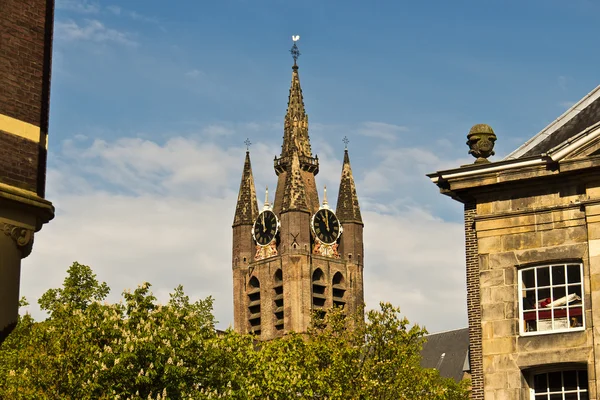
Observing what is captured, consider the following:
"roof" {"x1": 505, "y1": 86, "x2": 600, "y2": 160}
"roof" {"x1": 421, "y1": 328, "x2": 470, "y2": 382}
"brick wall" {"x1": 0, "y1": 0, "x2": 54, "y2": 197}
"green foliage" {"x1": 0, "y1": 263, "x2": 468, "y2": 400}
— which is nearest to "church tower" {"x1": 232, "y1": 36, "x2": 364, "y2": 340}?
"roof" {"x1": 421, "y1": 328, "x2": 470, "y2": 382}

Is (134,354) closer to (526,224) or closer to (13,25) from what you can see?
(526,224)

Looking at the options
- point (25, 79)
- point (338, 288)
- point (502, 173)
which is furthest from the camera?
point (338, 288)

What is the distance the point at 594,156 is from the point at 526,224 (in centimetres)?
213

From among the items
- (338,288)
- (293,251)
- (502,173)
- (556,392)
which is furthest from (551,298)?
(338,288)

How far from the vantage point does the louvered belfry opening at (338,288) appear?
13675 cm

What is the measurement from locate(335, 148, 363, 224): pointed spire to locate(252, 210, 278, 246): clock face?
24.4 feet

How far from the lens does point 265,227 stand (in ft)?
451

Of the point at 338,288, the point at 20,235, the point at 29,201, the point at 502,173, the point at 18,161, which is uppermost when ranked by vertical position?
the point at 338,288

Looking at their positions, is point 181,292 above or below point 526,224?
above

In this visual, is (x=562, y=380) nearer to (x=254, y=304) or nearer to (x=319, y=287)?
(x=319, y=287)

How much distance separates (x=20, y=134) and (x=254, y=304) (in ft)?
393

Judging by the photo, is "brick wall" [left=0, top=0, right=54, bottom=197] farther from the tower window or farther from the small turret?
the small turret

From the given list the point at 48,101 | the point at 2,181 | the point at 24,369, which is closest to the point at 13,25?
the point at 48,101

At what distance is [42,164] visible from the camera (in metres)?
18.5
